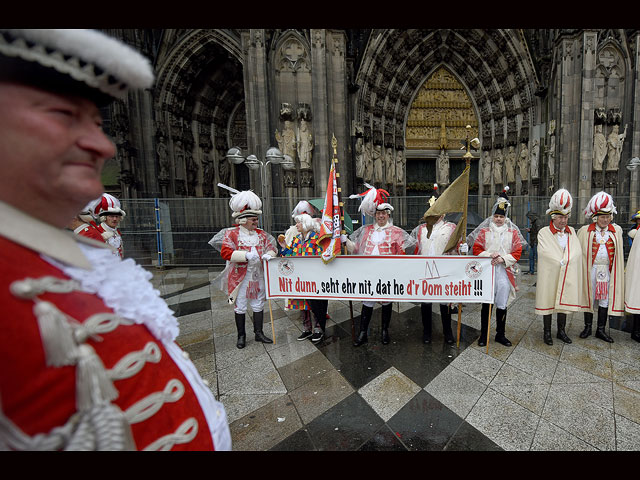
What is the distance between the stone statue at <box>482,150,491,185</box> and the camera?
15344 millimetres

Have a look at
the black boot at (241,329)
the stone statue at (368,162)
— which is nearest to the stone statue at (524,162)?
the stone statue at (368,162)

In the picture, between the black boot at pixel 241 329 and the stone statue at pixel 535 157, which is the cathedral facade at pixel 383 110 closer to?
the stone statue at pixel 535 157

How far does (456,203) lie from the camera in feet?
11.4

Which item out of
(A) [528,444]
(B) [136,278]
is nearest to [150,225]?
(B) [136,278]

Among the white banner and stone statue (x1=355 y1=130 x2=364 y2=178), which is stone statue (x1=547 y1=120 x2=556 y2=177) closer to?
stone statue (x1=355 y1=130 x2=364 y2=178)

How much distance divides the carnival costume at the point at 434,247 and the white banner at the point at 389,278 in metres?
0.44

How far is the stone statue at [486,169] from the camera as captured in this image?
50.3ft

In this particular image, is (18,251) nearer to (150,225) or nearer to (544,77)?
(150,225)

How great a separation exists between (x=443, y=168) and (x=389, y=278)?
14.7 meters

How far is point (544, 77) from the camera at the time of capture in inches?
498

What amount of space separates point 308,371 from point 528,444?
203 cm

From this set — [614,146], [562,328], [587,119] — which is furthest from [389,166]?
[562,328]

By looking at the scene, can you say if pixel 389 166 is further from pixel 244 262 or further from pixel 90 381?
pixel 90 381

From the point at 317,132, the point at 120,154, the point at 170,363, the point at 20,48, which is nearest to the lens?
the point at 20,48
